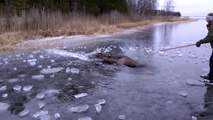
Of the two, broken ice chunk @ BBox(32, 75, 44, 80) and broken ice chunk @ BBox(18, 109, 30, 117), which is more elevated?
broken ice chunk @ BBox(32, 75, 44, 80)

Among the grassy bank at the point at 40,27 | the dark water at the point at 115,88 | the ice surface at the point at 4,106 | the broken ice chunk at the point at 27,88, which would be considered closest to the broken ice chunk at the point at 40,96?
the dark water at the point at 115,88

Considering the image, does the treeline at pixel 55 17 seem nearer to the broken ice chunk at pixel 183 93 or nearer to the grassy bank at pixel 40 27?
the grassy bank at pixel 40 27

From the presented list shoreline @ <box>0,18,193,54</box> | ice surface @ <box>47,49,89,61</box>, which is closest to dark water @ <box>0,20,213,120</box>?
ice surface @ <box>47,49,89,61</box>

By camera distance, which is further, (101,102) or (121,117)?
(101,102)

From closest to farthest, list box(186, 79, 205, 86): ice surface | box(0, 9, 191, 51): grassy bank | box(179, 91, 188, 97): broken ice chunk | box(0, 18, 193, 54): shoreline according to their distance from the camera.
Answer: box(179, 91, 188, 97): broken ice chunk
box(186, 79, 205, 86): ice surface
box(0, 18, 193, 54): shoreline
box(0, 9, 191, 51): grassy bank

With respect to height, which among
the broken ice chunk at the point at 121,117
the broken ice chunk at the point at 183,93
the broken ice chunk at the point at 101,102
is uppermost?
the broken ice chunk at the point at 101,102

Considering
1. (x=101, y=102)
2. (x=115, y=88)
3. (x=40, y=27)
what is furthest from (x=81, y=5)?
(x=101, y=102)

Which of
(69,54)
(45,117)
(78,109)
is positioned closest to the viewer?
(45,117)

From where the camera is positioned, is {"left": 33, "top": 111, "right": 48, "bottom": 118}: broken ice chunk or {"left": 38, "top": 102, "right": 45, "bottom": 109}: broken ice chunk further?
{"left": 38, "top": 102, "right": 45, "bottom": 109}: broken ice chunk

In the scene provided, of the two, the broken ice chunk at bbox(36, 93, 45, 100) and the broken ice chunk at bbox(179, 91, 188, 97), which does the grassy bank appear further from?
the broken ice chunk at bbox(179, 91, 188, 97)

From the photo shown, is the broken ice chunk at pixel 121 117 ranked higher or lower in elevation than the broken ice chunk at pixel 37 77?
lower

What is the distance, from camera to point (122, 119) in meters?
4.77

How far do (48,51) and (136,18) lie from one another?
28402 millimetres

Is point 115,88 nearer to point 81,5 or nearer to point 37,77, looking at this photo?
point 37,77
